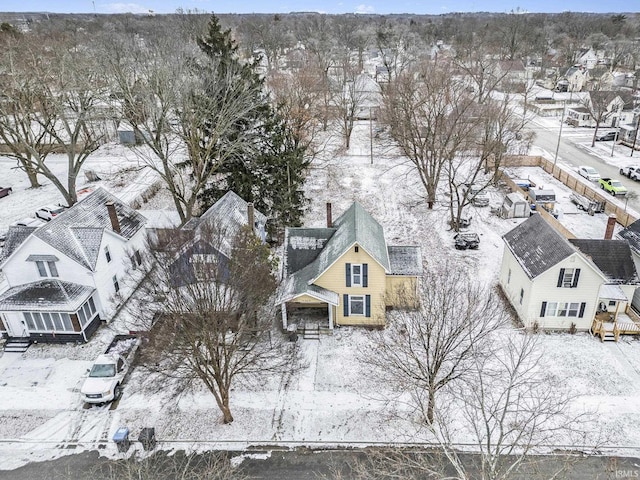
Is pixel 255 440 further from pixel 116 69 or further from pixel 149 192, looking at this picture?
pixel 149 192

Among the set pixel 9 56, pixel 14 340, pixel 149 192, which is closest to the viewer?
pixel 14 340

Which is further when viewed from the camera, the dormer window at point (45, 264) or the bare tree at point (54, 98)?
the bare tree at point (54, 98)

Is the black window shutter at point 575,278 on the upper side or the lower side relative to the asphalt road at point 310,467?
upper

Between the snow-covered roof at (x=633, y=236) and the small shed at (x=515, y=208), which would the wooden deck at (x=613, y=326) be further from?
the small shed at (x=515, y=208)

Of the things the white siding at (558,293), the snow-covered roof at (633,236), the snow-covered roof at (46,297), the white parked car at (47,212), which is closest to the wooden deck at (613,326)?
the white siding at (558,293)

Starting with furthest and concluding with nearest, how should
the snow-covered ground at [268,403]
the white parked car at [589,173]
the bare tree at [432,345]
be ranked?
the white parked car at [589,173] < the snow-covered ground at [268,403] < the bare tree at [432,345]

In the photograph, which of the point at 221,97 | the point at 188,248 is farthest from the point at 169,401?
the point at 221,97

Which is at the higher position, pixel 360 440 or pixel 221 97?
pixel 221 97

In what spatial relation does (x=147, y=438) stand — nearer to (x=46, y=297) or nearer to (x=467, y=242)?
(x=46, y=297)

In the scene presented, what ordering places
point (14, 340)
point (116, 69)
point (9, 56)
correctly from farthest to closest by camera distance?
point (9, 56) → point (116, 69) → point (14, 340)
